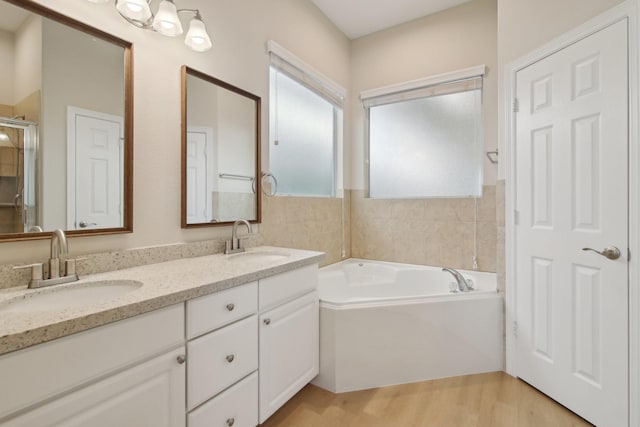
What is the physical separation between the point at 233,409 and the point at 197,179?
1.19 meters

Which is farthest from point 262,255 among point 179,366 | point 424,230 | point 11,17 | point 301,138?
point 424,230

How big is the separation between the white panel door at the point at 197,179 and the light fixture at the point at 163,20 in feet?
1.58

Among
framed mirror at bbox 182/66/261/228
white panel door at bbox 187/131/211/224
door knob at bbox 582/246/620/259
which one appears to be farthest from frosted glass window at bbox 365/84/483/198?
white panel door at bbox 187/131/211/224

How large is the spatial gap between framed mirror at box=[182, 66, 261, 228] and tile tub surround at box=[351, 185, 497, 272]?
5.08 feet

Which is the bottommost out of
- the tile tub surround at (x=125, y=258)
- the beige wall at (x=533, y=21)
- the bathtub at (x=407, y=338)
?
the bathtub at (x=407, y=338)

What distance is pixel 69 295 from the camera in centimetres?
113

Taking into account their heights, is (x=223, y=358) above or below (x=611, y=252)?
below

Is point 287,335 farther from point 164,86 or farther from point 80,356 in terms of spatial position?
point 164,86

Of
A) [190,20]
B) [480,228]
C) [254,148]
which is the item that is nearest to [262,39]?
[190,20]

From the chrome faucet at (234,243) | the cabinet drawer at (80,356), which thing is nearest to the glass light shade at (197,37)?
the chrome faucet at (234,243)

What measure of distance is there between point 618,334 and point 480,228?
4.49 feet

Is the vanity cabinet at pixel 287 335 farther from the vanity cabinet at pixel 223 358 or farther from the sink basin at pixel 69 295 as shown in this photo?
the sink basin at pixel 69 295

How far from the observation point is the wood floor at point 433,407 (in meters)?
1.66

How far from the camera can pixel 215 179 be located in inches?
74.3
